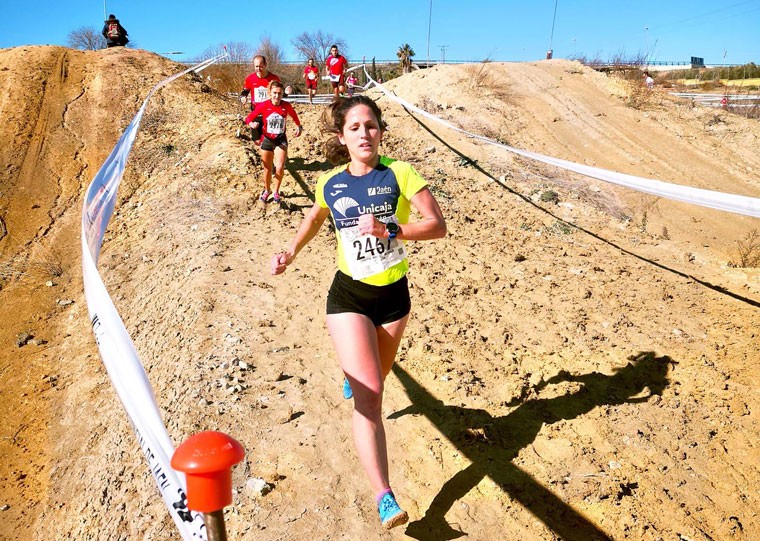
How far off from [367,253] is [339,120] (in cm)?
76

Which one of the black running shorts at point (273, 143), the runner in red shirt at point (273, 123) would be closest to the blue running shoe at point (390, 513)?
the runner in red shirt at point (273, 123)

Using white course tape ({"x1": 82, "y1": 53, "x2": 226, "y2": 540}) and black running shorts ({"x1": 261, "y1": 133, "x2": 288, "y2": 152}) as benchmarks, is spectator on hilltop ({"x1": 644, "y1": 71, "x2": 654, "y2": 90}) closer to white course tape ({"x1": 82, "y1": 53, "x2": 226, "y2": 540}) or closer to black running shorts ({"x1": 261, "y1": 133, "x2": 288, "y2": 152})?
black running shorts ({"x1": 261, "y1": 133, "x2": 288, "y2": 152})

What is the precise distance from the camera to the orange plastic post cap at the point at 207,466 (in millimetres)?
1049

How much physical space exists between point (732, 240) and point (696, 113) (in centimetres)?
771

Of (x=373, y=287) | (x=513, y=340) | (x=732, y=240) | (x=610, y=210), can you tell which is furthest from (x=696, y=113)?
(x=373, y=287)

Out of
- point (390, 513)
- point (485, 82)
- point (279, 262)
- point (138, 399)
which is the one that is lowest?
point (390, 513)

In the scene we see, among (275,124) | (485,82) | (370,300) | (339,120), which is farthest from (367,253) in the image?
(485,82)

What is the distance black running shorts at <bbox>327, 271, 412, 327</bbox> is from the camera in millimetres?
2861

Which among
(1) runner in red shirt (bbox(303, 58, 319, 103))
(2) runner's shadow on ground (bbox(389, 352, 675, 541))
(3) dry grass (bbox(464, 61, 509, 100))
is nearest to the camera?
(2) runner's shadow on ground (bbox(389, 352, 675, 541))

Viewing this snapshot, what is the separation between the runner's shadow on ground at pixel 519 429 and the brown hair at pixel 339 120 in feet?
6.38

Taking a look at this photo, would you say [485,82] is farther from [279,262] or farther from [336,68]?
[279,262]

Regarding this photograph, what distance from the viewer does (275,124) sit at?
7.41 meters

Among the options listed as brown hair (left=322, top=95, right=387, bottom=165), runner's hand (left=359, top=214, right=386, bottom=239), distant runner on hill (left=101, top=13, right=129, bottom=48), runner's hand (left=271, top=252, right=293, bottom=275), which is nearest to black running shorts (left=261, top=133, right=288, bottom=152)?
brown hair (left=322, top=95, right=387, bottom=165)

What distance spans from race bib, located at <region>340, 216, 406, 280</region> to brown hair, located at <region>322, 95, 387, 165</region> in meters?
0.53
